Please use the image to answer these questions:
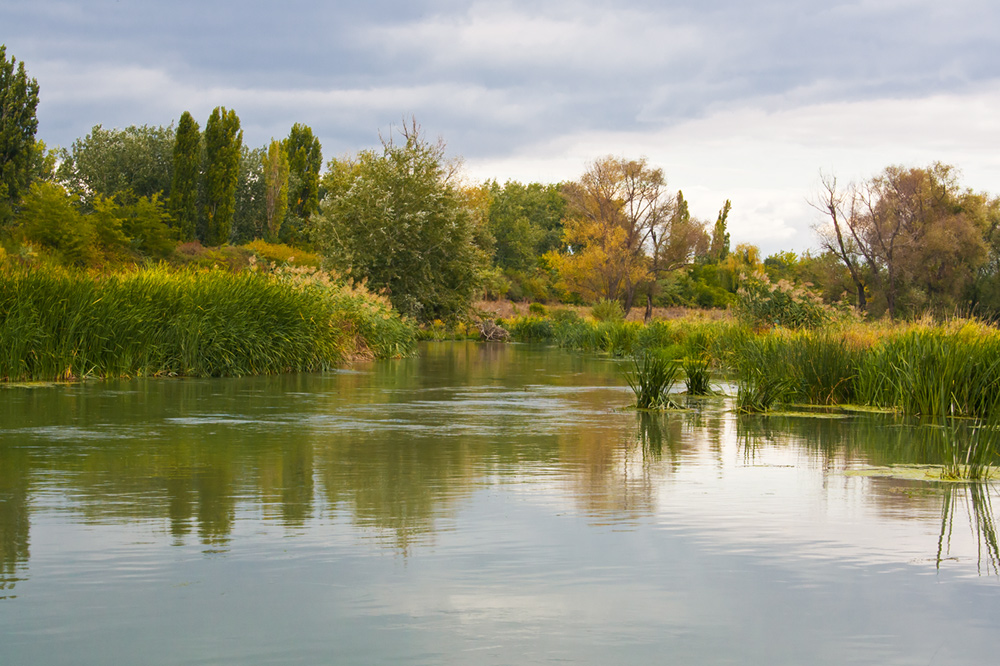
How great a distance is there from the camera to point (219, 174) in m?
54.8

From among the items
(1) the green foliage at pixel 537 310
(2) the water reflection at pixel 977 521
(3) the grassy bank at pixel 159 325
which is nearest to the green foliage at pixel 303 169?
(1) the green foliage at pixel 537 310

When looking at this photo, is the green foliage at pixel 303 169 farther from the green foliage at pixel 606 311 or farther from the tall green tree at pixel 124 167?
the green foliage at pixel 606 311

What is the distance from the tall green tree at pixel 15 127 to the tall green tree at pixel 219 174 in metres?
10.8

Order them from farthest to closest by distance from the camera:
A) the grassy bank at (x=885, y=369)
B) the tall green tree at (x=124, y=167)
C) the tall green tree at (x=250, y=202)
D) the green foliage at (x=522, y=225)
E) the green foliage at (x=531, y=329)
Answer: the green foliage at (x=522, y=225)
the tall green tree at (x=250, y=202)
the tall green tree at (x=124, y=167)
the green foliage at (x=531, y=329)
the grassy bank at (x=885, y=369)

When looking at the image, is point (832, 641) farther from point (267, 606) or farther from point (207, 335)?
point (207, 335)

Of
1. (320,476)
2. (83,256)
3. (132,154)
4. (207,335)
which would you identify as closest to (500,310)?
(132,154)

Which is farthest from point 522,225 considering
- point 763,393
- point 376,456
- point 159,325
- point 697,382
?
point 376,456

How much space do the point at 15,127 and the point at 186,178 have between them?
10410 mm

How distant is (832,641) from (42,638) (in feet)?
9.59

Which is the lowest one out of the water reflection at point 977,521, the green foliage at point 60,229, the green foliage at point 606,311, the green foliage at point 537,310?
the water reflection at point 977,521

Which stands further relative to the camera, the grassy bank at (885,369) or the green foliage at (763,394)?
the green foliage at (763,394)

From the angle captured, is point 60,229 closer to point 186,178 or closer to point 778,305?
point 186,178

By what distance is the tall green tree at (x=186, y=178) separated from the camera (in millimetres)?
53125

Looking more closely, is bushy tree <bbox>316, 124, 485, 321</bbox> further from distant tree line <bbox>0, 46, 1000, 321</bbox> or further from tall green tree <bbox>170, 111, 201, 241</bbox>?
tall green tree <bbox>170, 111, 201, 241</bbox>
